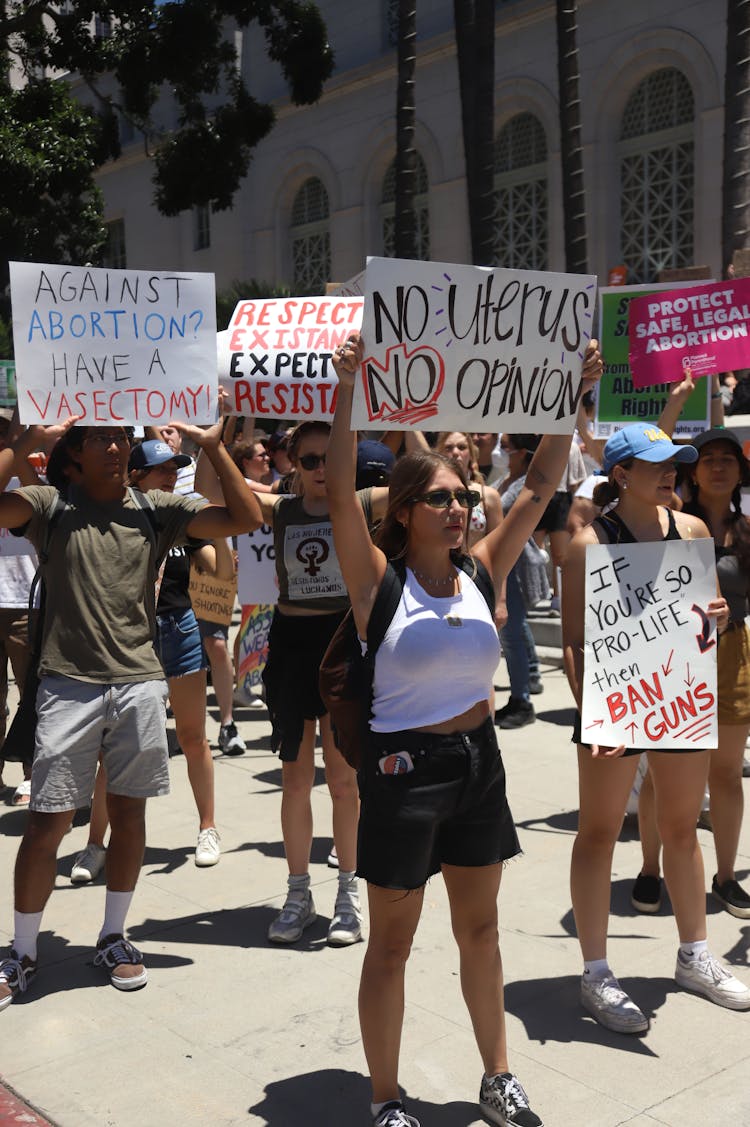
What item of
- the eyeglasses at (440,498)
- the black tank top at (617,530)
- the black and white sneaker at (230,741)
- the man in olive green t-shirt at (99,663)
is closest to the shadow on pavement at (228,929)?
the man in olive green t-shirt at (99,663)

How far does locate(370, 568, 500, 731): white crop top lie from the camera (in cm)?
315

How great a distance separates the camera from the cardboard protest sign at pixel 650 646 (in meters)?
3.92

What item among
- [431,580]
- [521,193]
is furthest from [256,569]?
[521,193]

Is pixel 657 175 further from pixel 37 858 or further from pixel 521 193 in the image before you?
pixel 37 858

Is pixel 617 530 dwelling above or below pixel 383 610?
above

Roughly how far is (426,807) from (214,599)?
4.36 metres

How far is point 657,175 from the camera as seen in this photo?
20.7 meters

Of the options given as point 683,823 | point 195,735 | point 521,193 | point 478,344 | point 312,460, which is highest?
point 521,193

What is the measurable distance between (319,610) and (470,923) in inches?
70.0

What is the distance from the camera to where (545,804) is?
20.4 feet

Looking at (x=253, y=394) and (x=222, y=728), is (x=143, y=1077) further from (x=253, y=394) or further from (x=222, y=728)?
(x=222, y=728)

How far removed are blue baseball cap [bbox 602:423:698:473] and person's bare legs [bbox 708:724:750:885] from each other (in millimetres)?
1280

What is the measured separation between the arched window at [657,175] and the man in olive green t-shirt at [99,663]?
680 inches

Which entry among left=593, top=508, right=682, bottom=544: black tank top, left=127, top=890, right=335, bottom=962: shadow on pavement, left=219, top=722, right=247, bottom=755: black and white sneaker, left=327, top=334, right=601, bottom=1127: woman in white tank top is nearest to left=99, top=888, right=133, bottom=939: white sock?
left=127, top=890, right=335, bottom=962: shadow on pavement
